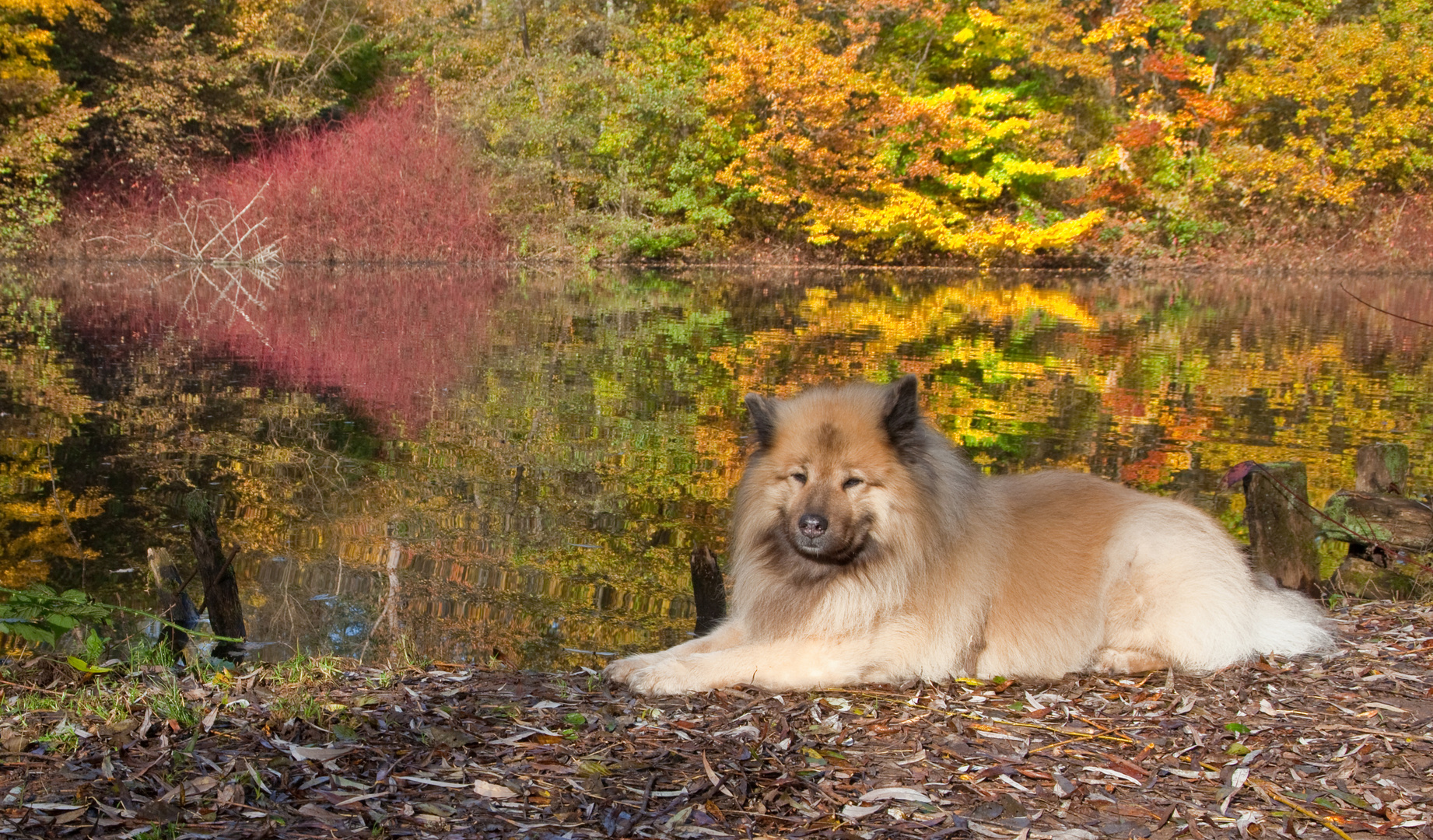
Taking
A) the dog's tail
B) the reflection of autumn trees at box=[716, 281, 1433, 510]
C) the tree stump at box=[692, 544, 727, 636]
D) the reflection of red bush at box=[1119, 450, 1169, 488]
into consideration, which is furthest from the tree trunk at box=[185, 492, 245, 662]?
the reflection of red bush at box=[1119, 450, 1169, 488]

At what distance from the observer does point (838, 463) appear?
4172mm

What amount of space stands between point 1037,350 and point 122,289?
19.3m

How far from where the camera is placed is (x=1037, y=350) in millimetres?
16312

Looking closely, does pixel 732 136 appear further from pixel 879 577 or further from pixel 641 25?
pixel 879 577

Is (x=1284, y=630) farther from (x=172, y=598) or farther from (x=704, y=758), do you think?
(x=172, y=598)

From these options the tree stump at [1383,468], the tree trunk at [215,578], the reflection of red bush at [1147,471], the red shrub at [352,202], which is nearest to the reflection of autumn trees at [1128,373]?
the reflection of red bush at [1147,471]

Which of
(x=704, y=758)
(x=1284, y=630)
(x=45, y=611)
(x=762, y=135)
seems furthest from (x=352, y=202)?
(x=704, y=758)

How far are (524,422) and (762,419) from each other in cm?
694

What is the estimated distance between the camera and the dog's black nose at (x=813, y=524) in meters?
4.08

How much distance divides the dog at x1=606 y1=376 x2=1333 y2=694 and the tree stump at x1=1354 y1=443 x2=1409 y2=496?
2125mm

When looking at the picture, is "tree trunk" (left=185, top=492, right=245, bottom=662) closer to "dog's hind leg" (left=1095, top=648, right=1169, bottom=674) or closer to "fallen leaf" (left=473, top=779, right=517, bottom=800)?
"fallen leaf" (left=473, top=779, right=517, bottom=800)

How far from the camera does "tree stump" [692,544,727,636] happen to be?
559cm

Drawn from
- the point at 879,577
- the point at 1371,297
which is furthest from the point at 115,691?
the point at 1371,297

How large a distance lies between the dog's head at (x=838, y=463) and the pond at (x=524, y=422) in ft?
5.68
